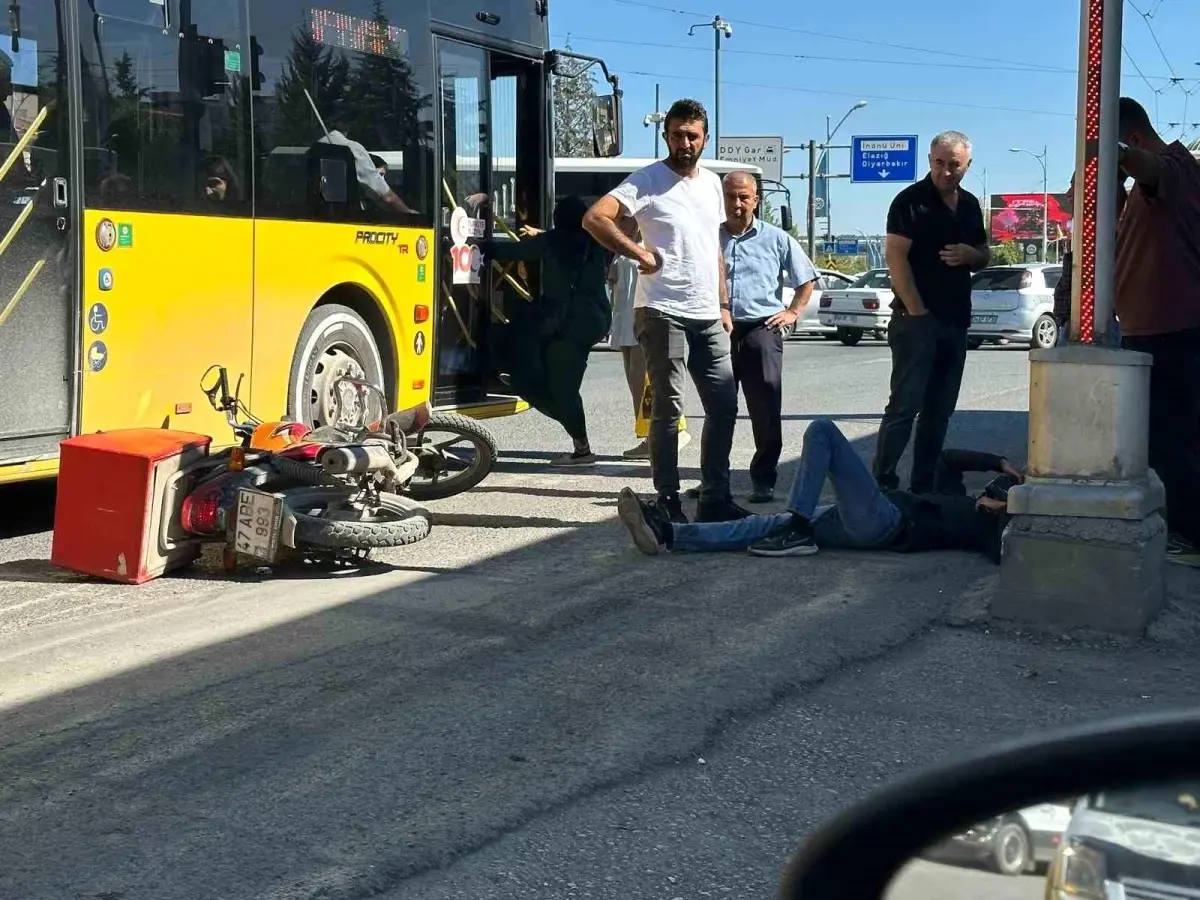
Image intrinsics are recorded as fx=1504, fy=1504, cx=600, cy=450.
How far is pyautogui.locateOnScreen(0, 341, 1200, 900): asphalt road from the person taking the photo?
3346mm

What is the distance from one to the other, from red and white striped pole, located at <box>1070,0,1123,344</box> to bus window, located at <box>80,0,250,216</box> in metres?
4.38

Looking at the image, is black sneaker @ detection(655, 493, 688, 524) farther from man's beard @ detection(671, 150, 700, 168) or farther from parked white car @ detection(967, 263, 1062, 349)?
parked white car @ detection(967, 263, 1062, 349)

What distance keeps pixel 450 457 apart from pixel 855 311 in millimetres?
21139

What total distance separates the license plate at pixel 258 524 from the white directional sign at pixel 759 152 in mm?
46666

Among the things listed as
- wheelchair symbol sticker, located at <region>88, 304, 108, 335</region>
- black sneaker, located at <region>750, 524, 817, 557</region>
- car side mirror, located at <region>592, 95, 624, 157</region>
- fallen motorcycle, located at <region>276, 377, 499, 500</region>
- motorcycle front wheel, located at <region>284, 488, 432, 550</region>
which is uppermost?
car side mirror, located at <region>592, 95, 624, 157</region>

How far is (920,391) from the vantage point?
7.69m

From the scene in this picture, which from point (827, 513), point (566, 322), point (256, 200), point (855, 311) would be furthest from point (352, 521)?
point (855, 311)

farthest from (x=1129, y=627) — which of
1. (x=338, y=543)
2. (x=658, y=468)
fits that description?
(x=338, y=543)

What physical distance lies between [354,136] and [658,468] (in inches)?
119

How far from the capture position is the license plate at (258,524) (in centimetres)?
614

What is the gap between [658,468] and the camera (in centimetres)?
722

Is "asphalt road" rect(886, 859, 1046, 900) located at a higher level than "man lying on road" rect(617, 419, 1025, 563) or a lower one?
higher

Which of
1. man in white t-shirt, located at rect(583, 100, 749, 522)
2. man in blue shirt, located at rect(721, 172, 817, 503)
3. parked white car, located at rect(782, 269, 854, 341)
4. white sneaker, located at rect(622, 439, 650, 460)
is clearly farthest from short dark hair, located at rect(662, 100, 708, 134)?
parked white car, located at rect(782, 269, 854, 341)

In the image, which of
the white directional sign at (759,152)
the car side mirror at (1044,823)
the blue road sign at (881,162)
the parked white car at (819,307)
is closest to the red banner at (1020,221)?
the blue road sign at (881,162)
